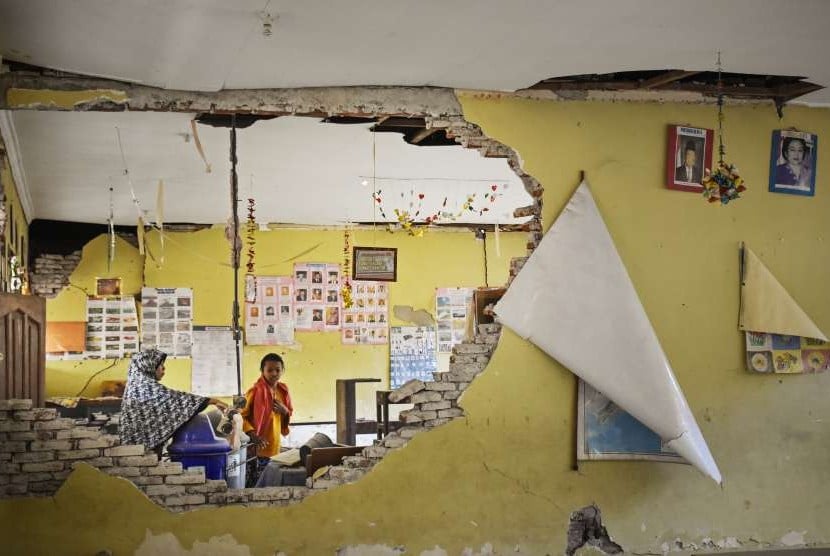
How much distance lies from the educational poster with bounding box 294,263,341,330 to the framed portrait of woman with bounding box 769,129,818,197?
6.67 m

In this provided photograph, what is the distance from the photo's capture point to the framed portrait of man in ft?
19.7

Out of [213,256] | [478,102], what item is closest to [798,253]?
[478,102]

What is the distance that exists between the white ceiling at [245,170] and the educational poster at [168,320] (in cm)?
94

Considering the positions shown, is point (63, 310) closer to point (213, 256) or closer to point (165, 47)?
point (213, 256)

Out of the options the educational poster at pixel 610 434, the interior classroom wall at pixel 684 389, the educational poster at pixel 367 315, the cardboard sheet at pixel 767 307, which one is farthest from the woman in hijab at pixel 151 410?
the educational poster at pixel 367 315

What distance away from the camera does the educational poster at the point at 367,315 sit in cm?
1201

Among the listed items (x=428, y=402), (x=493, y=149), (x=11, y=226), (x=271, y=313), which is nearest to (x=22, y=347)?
(x=11, y=226)

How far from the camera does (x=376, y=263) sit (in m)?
9.64

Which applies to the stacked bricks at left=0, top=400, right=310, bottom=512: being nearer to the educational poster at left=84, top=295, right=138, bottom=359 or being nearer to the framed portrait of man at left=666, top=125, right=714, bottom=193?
the framed portrait of man at left=666, top=125, right=714, bottom=193

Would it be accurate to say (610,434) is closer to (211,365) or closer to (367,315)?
(367,315)

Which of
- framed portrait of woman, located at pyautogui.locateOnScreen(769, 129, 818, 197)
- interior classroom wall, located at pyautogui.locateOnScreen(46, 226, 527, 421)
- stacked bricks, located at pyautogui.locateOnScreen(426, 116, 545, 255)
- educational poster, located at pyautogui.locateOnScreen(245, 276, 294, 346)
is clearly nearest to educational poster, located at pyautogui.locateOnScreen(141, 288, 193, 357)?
interior classroom wall, located at pyautogui.locateOnScreen(46, 226, 527, 421)

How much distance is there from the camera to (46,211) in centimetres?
1030

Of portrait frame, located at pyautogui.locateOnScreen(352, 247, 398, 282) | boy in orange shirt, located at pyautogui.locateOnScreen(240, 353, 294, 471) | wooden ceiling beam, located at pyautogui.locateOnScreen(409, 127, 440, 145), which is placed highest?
wooden ceiling beam, located at pyautogui.locateOnScreen(409, 127, 440, 145)

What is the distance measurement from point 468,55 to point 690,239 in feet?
6.71
